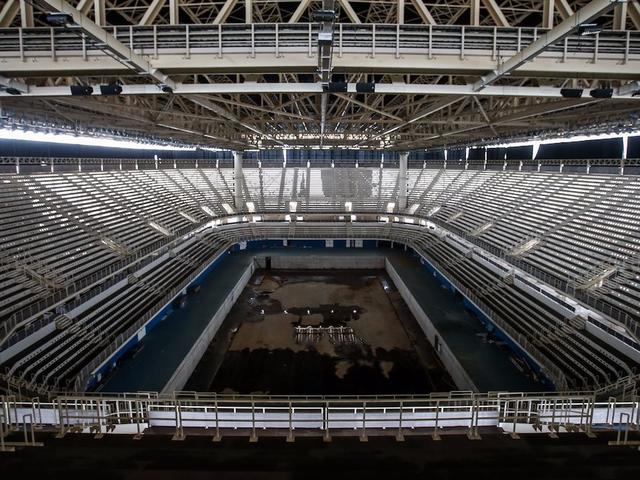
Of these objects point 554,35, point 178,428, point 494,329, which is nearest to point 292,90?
point 554,35

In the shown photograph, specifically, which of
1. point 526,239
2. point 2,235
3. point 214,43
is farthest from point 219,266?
point 214,43

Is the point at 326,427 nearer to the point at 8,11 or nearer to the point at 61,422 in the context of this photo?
the point at 61,422

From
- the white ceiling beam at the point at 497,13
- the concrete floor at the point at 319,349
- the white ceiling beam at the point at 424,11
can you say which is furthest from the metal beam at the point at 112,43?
the concrete floor at the point at 319,349

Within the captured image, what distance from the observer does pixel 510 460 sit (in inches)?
246

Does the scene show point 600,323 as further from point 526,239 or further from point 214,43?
point 214,43

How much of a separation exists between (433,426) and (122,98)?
1579 centimetres

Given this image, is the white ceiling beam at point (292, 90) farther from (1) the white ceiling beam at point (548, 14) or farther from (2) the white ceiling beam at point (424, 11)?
(1) the white ceiling beam at point (548, 14)

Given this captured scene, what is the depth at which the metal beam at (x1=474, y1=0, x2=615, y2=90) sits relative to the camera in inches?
209

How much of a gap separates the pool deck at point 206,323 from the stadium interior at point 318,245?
152 millimetres

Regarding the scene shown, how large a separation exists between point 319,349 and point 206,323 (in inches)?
221

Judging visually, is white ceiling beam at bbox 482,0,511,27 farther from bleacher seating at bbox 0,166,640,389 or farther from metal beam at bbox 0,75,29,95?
metal beam at bbox 0,75,29,95

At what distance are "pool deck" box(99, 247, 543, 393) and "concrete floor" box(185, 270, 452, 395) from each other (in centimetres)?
121

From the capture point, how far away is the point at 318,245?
36031mm

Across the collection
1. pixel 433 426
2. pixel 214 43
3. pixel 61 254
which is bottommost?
pixel 433 426
